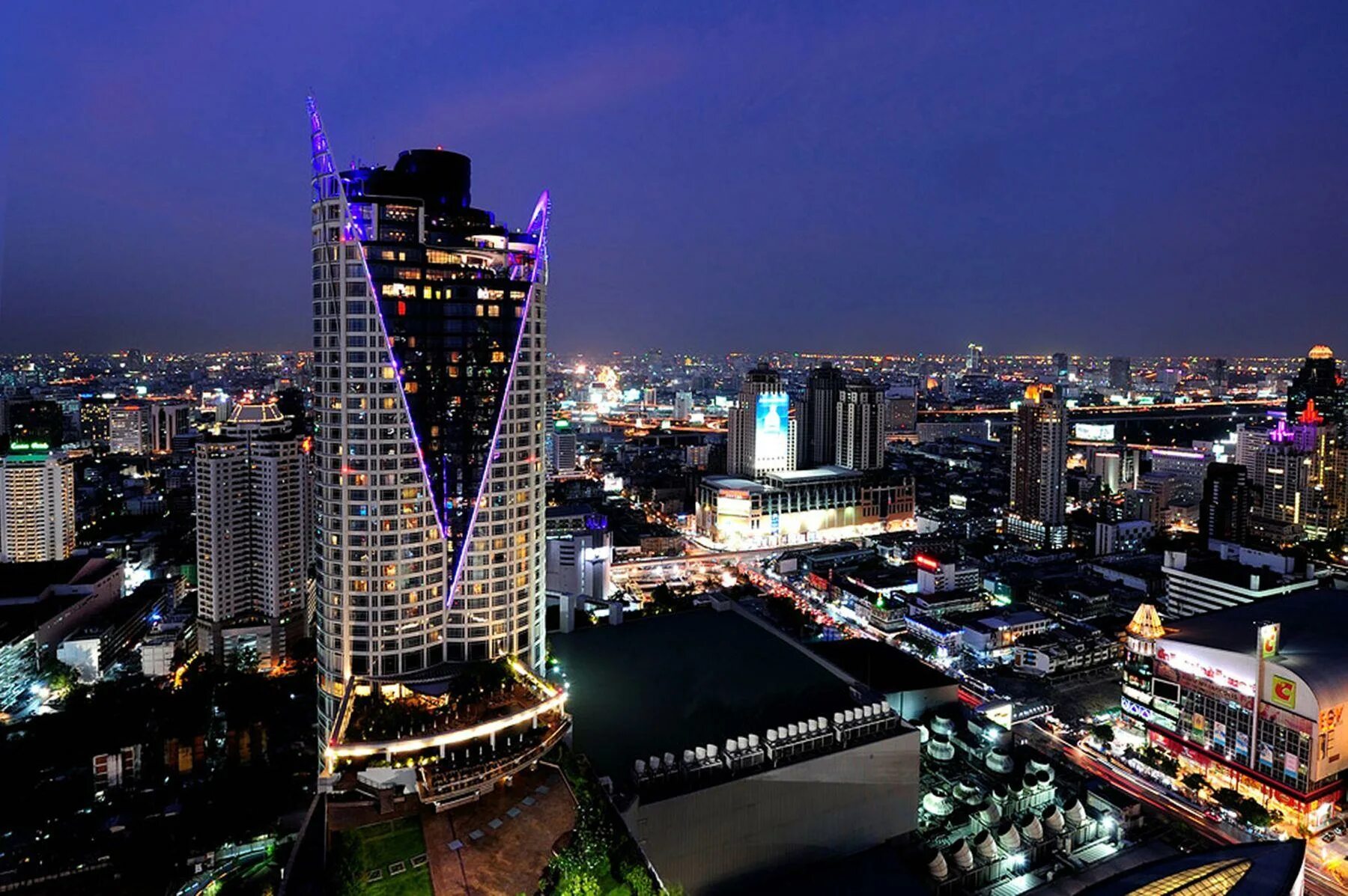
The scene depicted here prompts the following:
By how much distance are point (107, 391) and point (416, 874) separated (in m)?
59.9

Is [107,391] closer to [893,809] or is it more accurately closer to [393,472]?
[393,472]

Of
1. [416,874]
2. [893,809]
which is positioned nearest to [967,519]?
[893,809]

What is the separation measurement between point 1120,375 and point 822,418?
55696 millimetres

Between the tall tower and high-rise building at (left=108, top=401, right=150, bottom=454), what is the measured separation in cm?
4055

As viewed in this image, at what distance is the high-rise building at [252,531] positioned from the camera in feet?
69.5

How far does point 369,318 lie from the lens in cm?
1240

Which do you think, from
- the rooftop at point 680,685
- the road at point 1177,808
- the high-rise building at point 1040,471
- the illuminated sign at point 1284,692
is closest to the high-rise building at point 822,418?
the high-rise building at point 1040,471

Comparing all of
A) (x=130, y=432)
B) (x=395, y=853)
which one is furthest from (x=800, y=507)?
(x=130, y=432)

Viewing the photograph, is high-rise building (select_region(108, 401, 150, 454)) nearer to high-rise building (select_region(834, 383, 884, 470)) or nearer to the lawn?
high-rise building (select_region(834, 383, 884, 470))

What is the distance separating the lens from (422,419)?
13.0m

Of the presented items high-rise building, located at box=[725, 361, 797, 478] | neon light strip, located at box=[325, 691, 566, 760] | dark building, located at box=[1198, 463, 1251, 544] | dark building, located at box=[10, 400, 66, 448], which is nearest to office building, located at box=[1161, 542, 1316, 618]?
dark building, located at box=[1198, 463, 1251, 544]

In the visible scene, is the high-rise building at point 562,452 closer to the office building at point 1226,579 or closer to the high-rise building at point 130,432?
the high-rise building at point 130,432

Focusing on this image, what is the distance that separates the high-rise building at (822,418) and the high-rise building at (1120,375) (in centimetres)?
5318

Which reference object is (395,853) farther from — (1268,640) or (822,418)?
(822,418)
